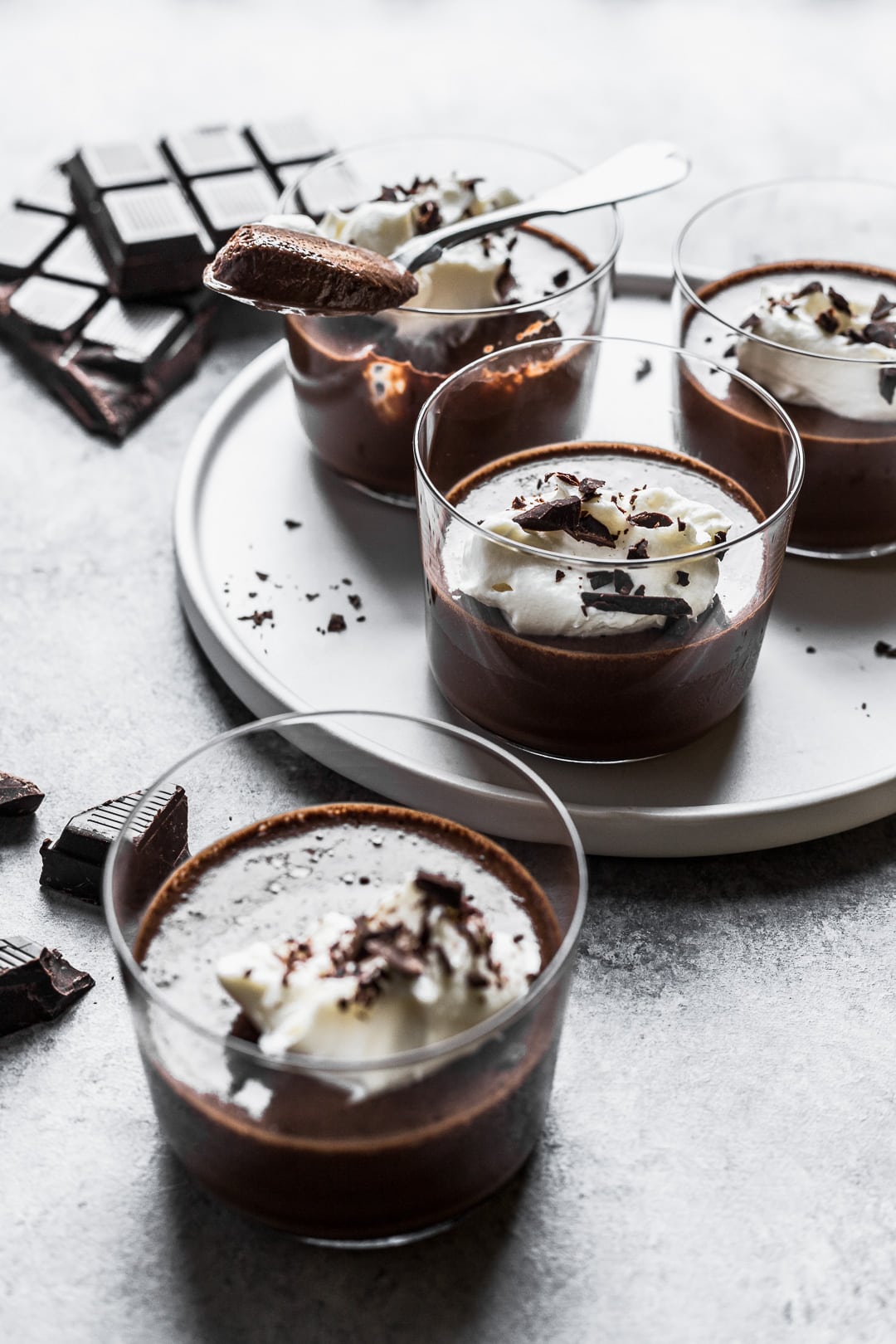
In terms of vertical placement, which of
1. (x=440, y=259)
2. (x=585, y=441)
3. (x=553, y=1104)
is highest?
(x=440, y=259)

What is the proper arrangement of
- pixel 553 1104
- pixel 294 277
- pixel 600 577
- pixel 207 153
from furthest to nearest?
pixel 207 153 → pixel 294 277 → pixel 600 577 → pixel 553 1104

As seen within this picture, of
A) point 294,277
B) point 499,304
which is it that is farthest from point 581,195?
point 294,277

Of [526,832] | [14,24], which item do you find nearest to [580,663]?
[526,832]

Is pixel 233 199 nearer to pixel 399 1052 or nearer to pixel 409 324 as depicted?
pixel 409 324

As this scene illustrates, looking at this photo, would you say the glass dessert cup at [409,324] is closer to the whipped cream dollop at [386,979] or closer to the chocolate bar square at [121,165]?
the chocolate bar square at [121,165]

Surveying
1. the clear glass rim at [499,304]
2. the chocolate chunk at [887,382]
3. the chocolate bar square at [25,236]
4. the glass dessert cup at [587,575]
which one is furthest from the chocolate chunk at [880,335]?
the chocolate bar square at [25,236]

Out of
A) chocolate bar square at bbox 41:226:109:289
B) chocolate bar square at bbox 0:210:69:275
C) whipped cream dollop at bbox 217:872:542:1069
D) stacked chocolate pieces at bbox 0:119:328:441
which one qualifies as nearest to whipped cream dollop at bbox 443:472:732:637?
whipped cream dollop at bbox 217:872:542:1069
